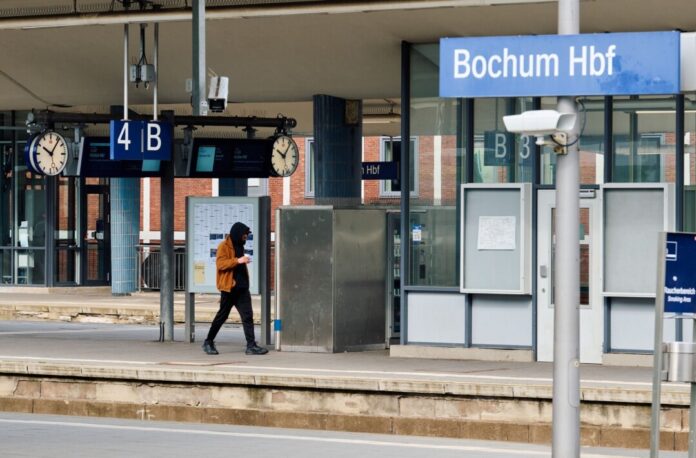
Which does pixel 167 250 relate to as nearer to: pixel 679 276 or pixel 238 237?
pixel 238 237

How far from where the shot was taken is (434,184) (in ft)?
62.4

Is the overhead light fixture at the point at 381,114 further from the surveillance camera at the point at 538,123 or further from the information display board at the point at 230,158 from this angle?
the surveillance camera at the point at 538,123

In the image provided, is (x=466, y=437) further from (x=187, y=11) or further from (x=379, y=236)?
(x=187, y=11)

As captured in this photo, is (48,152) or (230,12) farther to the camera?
(48,152)

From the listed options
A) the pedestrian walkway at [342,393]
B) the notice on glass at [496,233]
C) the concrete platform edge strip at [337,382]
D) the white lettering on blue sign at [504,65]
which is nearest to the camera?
the white lettering on blue sign at [504,65]

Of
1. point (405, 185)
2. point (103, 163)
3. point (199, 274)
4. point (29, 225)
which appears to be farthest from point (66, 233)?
point (405, 185)

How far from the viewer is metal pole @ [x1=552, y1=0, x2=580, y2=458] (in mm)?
10867

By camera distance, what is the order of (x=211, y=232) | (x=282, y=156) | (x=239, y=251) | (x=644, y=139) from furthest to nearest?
(x=282, y=156)
(x=211, y=232)
(x=239, y=251)
(x=644, y=139)

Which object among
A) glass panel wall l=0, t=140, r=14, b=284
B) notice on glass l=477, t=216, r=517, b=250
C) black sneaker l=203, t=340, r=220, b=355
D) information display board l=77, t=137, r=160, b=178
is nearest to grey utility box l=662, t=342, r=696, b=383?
notice on glass l=477, t=216, r=517, b=250

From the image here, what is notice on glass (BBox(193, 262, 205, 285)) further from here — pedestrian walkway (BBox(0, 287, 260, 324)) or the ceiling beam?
pedestrian walkway (BBox(0, 287, 260, 324))

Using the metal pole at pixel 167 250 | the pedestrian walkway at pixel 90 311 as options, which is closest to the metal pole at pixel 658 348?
the metal pole at pixel 167 250

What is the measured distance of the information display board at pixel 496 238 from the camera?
18.3m

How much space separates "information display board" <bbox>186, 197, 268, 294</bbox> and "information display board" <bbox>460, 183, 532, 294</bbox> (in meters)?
2.96

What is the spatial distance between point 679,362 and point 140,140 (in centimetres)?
1141
